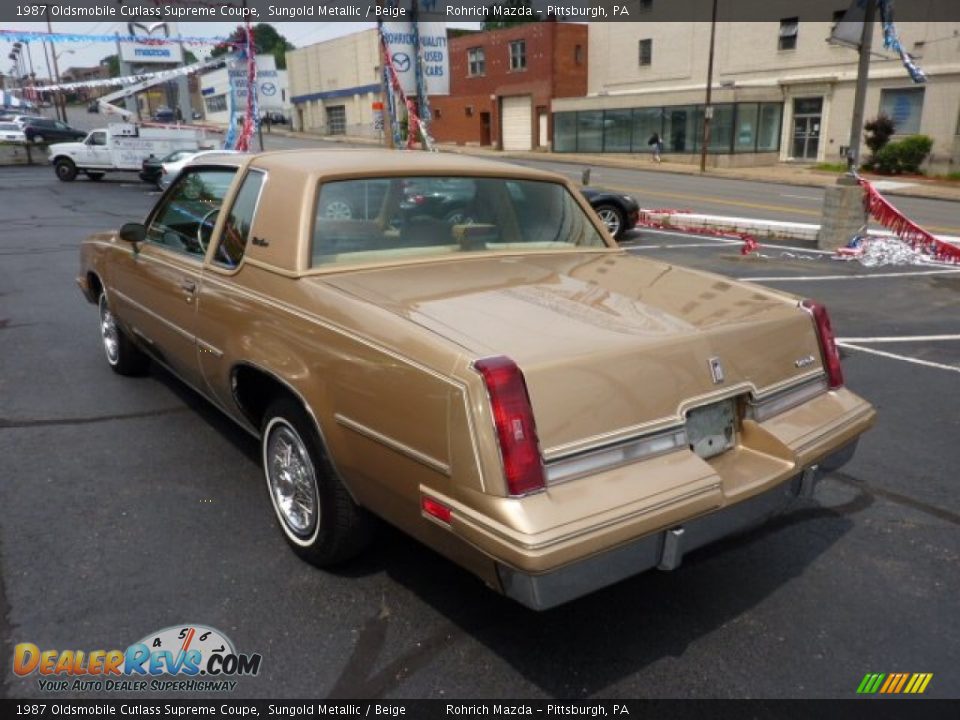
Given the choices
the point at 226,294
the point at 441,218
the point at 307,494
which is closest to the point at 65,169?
the point at 226,294

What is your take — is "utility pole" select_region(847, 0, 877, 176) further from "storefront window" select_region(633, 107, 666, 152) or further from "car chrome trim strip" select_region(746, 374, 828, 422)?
"storefront window" select_region(633, 107, 666, 152)

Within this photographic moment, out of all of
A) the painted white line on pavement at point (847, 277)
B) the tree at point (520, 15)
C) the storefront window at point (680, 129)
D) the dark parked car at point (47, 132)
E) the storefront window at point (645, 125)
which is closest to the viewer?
the painted white line on pavement at point (847, 277)

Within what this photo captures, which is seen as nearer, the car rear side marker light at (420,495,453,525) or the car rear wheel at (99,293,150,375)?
the car rear side marker light at (420,495,453,525)

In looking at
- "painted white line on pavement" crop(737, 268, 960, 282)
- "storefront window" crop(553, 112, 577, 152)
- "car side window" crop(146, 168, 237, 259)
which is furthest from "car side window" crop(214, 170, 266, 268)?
"storefront window" crop(553, 112, 577, 152)

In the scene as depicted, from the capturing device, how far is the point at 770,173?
31.9 m

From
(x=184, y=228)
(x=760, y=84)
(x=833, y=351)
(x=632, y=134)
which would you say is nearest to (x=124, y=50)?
(x=632, y=134)

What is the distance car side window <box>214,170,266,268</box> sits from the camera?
372 cm

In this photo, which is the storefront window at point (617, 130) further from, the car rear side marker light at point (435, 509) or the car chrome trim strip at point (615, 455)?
the car rear side marker light at point (435, 509)

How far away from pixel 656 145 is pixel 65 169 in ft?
84.3

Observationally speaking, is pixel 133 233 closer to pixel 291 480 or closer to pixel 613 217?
pixel 291 480

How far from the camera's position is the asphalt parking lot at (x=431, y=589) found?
2.75 metres

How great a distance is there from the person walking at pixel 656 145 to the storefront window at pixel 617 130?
2106 millimetres

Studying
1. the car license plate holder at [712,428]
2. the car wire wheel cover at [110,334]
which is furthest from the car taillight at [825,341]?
the car wire wheel cover at [110,334]

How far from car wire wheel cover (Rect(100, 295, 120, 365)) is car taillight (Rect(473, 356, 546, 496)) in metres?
4.39
